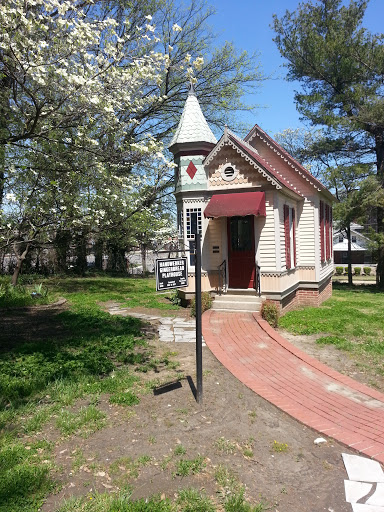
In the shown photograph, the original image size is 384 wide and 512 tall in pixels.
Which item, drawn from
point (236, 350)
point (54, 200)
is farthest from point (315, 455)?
point (54, 200)

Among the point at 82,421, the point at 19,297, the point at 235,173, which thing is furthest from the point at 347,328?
the point at 19,297

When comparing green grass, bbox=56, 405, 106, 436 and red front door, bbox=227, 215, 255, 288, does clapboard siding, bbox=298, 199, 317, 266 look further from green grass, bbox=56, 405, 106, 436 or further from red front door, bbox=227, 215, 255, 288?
green grass, bbox=56, 405, 106, 436

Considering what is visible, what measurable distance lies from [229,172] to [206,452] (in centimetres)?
874

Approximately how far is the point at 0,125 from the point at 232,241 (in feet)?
23.2

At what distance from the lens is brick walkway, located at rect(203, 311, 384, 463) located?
16.1ft

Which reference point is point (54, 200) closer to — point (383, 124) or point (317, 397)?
point (317, 397)

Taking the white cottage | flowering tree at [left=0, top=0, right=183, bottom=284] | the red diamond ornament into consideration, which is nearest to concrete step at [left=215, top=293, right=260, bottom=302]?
the white cottage

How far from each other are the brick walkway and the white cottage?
2.60 m

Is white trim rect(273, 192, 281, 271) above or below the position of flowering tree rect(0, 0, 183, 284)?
below

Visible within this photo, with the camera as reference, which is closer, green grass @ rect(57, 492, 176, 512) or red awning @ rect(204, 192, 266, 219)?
green grass @ rect(57, 492, 176, 512)

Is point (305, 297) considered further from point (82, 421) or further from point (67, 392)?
point (82, 421)

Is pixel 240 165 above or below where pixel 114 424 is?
above

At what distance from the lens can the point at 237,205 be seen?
10.8m

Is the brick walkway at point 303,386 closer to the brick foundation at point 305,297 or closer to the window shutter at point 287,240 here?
the window shutter at point 287,240
